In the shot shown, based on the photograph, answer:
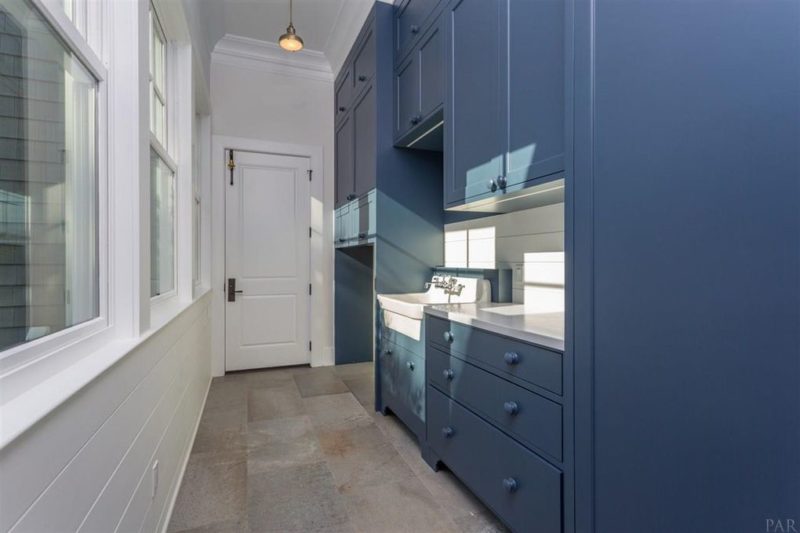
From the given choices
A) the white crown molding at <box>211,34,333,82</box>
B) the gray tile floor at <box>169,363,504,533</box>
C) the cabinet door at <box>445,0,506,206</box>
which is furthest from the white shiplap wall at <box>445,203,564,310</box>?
the white crown molding at <box>211,34,333,82</box>

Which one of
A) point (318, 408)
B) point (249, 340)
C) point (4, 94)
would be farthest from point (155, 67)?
point (249, 340)

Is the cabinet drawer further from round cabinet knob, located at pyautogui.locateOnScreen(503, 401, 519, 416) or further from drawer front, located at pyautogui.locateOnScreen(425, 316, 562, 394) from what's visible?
round cabinet knob, located at pyautogui.locateOnScreen(503, 401, 519, 416)

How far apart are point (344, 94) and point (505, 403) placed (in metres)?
3.31

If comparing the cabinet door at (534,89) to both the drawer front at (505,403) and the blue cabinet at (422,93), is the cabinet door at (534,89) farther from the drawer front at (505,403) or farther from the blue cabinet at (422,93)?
the drawer front at (505,403)

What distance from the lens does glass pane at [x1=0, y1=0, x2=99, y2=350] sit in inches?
31.9

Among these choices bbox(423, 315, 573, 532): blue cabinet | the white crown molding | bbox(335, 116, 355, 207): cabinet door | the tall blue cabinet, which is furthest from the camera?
the white crown molding

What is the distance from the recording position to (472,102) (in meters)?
2.00

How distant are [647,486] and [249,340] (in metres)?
3.74

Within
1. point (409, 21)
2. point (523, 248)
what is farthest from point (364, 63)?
point (523, 248)

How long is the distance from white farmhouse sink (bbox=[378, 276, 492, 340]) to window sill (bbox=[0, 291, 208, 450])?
54.4 inches

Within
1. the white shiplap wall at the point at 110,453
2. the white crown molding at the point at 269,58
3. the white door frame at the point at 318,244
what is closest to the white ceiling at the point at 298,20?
the white crown molding at the point at 269,58

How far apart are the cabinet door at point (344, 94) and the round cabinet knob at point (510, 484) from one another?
128 inches

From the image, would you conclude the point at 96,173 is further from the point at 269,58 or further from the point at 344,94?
the point at 269,58

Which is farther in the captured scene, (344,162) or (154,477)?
(344,162)
